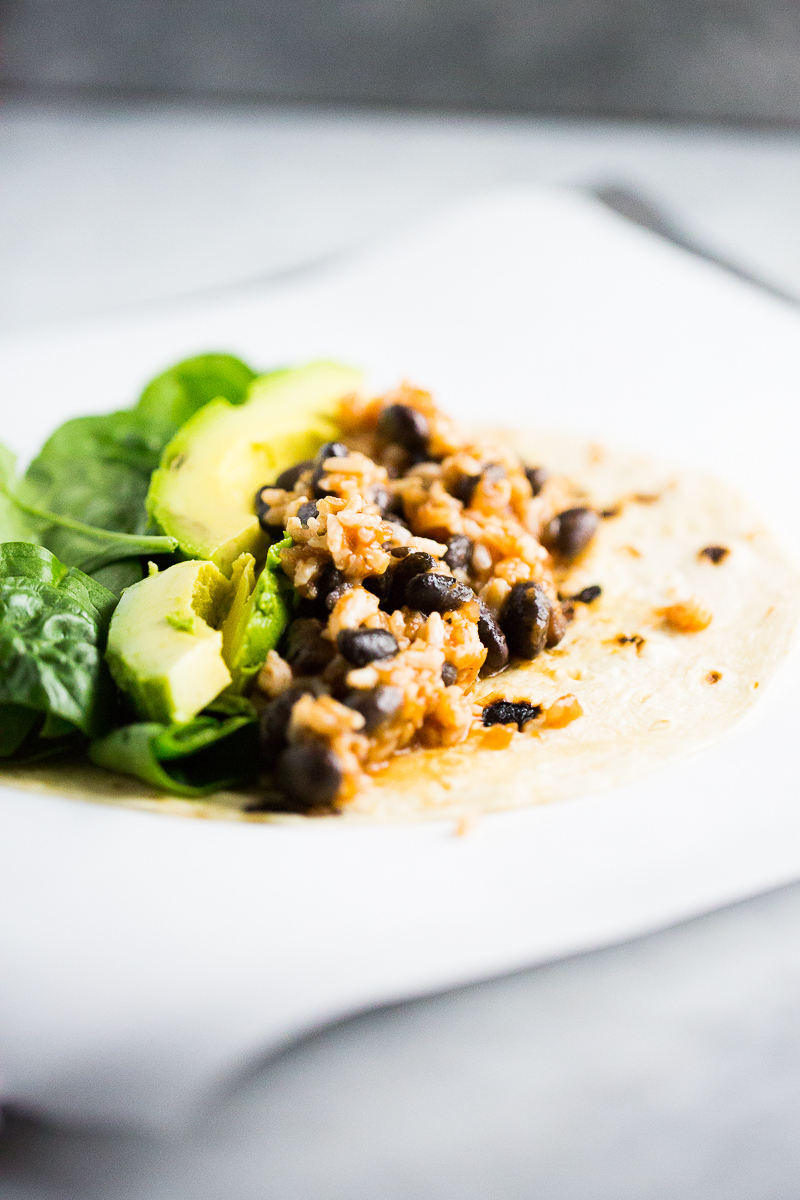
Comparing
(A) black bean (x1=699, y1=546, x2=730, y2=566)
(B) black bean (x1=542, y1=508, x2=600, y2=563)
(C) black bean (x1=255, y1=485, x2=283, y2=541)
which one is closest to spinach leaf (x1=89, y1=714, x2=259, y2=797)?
(C) black bean (x1=255, y1=485, x2=283, y2=541)

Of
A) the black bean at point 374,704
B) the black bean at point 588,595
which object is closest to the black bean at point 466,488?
the black bean at point 588,595

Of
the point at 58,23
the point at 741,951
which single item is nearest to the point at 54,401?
the point at 741,951

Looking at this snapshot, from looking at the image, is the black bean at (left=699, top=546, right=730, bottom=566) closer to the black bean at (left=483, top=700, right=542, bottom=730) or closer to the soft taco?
the soft taco

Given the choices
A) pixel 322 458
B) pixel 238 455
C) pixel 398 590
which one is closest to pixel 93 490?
pixel 238 455

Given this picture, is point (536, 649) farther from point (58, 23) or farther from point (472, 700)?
point (58, 23)

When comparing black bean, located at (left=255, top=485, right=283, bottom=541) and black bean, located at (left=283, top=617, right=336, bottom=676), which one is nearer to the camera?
black bean, located at (left=283, top=617, right=336, bottom=676)

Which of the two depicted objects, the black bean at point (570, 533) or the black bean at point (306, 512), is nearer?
the black bean at point (306, 512)

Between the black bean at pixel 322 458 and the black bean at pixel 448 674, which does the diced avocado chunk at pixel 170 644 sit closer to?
the black bean at pixel 322 458

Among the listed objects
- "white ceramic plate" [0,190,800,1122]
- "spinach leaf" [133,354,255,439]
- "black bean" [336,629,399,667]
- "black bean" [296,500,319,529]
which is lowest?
"white ceramic plate" [0,190,800,1122]

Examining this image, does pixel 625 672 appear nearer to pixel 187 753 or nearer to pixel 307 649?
pixel 307 649
